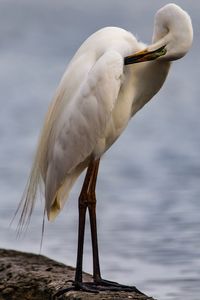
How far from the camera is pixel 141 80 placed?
29.6 feet

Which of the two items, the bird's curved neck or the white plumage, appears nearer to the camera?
the white plumage

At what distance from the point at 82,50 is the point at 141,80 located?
0.60m

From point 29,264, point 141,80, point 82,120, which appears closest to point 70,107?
point 82,120

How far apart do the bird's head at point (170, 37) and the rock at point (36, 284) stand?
1.99 metres

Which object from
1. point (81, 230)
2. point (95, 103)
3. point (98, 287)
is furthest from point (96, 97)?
point (98, 287)

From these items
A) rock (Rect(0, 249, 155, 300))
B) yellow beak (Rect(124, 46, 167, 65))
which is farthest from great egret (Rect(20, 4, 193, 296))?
rock (Rect(0, 249, 155, 300))

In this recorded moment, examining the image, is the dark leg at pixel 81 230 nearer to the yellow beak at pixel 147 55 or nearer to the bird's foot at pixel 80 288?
the bird's foot at pixel 80 288

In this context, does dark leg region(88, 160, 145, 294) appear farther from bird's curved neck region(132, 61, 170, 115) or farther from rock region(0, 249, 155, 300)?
bird's curved neck region(132, 61, 170, 115)

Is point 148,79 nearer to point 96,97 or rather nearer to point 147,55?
point 147,55

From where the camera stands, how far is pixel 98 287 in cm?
855

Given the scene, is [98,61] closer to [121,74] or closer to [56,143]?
[121,74]

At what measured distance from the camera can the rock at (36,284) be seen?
8.19 metres

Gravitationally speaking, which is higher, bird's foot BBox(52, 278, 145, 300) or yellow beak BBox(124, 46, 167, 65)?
yellow beak BBox(124, 46, 167, 65)

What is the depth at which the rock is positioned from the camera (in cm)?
819
